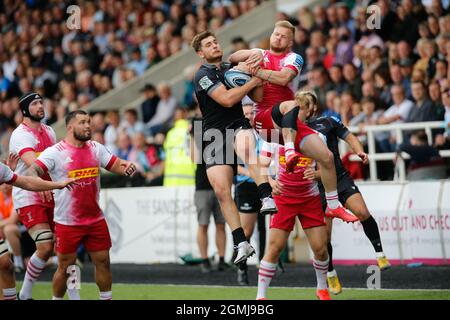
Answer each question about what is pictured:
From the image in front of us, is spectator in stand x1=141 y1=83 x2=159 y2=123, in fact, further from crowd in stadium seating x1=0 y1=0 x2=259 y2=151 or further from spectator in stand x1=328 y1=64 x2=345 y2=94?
spectator in stand x1=328 y1=64 x2=345 y2=94

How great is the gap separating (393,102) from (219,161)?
23.7ft

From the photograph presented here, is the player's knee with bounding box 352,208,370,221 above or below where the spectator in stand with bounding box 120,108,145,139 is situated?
below

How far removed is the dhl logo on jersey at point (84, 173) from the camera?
1270cm

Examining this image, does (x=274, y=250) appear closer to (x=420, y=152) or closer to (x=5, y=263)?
(x=5, y=263)

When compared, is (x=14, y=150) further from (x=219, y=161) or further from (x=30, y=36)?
(x=30, y=36)

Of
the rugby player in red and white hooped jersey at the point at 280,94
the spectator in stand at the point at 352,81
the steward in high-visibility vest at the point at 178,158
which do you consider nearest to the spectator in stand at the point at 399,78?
the spectator in stand at the point at 352,81

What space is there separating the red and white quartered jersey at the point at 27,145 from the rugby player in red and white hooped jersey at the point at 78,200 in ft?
3.35

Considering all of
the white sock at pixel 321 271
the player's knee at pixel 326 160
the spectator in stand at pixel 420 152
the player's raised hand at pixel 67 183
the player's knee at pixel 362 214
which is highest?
the spectator in stand at pixel 420 152

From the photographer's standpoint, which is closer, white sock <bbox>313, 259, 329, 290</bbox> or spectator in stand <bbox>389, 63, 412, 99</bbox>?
white sock <bbox>313, 259, 329, 290</bbox>

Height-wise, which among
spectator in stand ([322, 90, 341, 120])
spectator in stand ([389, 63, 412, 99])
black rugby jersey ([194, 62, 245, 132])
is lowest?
black rugby jersey ([194, 62, 245, 132])

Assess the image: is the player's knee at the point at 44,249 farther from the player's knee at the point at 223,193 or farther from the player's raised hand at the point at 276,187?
the player's raised hand at the point at 276,187

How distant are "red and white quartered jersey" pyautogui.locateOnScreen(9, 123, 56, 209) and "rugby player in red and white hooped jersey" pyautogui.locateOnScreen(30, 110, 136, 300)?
3.35 feet

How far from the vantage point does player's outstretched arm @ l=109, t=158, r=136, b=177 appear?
12.8 metres

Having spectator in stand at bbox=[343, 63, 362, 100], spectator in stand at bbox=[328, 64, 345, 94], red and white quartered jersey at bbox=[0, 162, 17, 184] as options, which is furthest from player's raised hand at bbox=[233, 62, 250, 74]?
spectator in stand at bbox=[328, 64, 345, 94]
